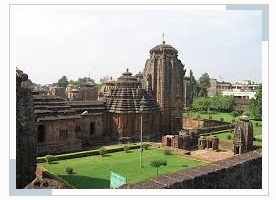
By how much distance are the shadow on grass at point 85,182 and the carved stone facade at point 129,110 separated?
11599mm

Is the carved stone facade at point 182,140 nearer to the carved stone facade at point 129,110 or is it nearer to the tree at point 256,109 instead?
the carved stone facade at point 129,110

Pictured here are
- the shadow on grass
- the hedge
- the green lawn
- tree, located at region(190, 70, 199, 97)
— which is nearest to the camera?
the shadow on grass

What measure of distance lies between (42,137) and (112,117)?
7776 mm

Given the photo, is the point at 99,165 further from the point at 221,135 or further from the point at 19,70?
the point at 221,135

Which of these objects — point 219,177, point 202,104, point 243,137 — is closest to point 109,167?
point 243,137

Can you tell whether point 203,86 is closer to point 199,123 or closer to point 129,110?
point 199,123

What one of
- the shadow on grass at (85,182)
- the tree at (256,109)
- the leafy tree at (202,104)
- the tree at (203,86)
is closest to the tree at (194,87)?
the tree at (203,86)

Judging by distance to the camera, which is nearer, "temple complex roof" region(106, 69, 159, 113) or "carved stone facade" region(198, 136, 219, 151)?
"carved stone facade" region(198, 136, 219, 151)

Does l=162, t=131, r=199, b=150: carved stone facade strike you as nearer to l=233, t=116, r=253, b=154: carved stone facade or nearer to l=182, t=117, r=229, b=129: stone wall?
l=233, t=116, r=253, b=154: carved stone facade

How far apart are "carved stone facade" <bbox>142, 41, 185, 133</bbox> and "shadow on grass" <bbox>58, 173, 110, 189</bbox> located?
1656 centimetres

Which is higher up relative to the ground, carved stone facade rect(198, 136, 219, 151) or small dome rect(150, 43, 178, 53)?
small dome rect(150, 43, 178, 53)

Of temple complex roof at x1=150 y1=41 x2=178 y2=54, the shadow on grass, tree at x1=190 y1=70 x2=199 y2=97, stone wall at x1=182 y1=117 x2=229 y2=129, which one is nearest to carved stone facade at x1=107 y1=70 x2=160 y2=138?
temple complex roof at x1=150 y1=41 x2=178 y2=54

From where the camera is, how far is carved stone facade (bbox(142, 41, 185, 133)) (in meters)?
33.3

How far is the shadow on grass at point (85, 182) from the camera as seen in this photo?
16391 mm
